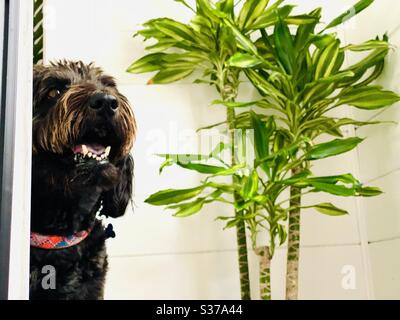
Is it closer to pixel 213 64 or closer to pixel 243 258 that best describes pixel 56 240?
pixel 243 258

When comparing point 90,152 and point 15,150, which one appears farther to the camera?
point 90,152

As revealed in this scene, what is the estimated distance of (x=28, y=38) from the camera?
2.83 ft

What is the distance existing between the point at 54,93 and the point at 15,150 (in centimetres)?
36

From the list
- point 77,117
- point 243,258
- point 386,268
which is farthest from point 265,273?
point 77,117

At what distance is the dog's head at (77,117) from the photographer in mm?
1031

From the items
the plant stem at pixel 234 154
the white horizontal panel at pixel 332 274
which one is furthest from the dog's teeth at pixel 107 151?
the white horizontal panel at pixel 332 274

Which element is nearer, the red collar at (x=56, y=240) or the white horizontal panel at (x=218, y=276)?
the red collar at (x=56, y=240)

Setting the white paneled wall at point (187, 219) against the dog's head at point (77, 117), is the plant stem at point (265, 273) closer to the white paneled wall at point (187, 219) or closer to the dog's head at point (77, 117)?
the white paneled wall at point (187, 219)

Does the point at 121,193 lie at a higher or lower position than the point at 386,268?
higher

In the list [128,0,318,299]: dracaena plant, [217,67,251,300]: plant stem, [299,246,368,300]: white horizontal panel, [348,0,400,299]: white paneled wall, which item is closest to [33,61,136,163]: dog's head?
[128,0,318,299]: dracaena plant

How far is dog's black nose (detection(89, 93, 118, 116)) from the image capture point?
1062mm

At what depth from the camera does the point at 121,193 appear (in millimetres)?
1160

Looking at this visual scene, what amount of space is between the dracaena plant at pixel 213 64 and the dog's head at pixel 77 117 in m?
0.15

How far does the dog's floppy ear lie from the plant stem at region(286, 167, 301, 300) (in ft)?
1.49
